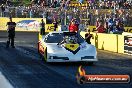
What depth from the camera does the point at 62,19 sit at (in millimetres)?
42156

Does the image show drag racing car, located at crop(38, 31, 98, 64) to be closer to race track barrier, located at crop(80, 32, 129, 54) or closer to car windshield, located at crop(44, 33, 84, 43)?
car windshield, located at crop(44, 33, 84, 43)

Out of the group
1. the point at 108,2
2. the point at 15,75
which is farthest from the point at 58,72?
the point at 108,2

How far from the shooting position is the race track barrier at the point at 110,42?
2386 cm

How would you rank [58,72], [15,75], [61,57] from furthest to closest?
[61,57] → [58,72] → [15,75]

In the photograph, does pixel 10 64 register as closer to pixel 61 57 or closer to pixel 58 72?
pixel 61 57

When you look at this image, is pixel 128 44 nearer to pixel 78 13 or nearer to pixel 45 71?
pixel 45 71

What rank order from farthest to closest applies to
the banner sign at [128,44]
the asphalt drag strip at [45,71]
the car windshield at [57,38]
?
the banner sign at [128,44]
the car windshield at [57,38]
the asphalt drag strip at [45,71]

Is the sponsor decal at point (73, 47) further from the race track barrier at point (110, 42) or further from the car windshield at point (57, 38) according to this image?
the race track barrier at point (110, 42)

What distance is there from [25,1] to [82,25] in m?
12.9

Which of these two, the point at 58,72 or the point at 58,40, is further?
the point at 58,40

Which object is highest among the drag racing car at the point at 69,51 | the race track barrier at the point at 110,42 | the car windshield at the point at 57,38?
the car windshield at the point at 57,38

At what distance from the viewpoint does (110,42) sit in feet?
82.7

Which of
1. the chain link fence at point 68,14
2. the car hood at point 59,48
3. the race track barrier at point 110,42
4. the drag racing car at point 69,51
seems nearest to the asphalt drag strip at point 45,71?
the drag racing car at point 69,51

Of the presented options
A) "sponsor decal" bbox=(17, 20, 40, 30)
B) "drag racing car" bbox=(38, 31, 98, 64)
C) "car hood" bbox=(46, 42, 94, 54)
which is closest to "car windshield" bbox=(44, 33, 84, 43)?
"drag racing car" bbox=(38, 31, 98, 64)
